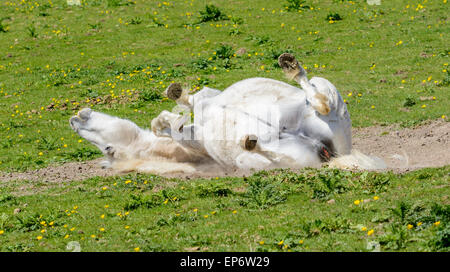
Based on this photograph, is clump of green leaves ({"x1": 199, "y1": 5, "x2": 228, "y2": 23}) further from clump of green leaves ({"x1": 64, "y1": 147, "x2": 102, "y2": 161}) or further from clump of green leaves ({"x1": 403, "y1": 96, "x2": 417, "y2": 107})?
clump of green leaves ({"x1": 64, "y1": 147, "x2": 102, "y2": 161})

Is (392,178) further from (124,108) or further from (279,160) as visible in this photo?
(124,108)

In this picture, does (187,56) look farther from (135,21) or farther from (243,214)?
(243,214)

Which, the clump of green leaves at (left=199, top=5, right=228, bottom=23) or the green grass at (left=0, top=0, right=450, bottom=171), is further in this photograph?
the clump of green leaves at (left=199, top=5, right=228, bottom=23)

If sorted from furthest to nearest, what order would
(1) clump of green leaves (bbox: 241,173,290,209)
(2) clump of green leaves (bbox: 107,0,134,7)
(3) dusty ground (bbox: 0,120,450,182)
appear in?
(2) clump of green leaves (bbox: 107,0,134,7)
(3) dusty ground (bbox: 0,120,450,182)
(1) clump of green leaves (bbox: 241,173,290,209)

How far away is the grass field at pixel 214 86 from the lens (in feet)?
23.9

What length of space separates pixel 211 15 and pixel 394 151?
1257 centimetres

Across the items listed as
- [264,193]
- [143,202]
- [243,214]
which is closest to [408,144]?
[264,193]

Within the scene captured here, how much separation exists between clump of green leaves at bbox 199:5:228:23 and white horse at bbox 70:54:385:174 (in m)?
12.7

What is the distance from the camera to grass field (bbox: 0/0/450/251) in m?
7.28

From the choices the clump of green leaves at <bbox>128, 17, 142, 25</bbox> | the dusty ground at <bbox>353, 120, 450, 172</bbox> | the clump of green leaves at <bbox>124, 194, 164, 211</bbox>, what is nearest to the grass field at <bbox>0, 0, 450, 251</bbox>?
the clump of green leaves at <bbox>124, 194, 164, 211</bbox>

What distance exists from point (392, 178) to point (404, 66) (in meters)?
9.65

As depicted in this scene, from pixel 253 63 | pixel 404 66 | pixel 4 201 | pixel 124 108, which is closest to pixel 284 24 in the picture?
pixel 253 63

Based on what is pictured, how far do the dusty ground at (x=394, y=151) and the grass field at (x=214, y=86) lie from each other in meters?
0.55

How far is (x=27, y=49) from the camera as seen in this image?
866 inches
